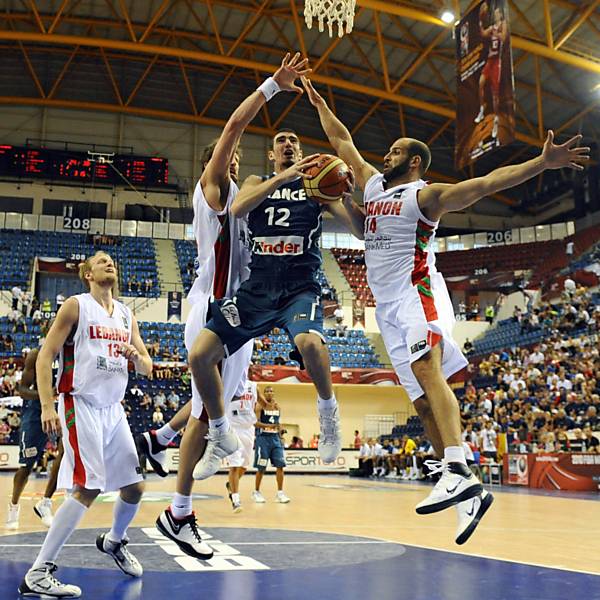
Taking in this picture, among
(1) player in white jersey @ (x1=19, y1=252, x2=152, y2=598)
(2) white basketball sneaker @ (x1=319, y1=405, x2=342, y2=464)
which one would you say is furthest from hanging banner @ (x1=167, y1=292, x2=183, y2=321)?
(2) white basketball sneaker @ (x1=319, y1=405, x2=342, y2=464)

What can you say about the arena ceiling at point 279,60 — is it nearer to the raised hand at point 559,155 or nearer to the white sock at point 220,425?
the raised hand at point 559,155

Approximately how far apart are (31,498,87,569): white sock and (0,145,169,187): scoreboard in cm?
2901

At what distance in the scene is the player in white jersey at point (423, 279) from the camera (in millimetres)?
4066

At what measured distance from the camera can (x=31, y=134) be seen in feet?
108

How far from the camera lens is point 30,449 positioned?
7602 millimetres

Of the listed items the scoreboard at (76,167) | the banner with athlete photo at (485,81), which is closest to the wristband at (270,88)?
the banner with athlete photo at (485,81)

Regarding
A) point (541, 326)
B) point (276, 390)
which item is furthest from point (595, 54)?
point (276, 390)

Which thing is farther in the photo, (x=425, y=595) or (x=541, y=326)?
(x=541, y=326)

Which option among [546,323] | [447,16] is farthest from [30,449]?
[546,323]

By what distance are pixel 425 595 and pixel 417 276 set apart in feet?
6.04

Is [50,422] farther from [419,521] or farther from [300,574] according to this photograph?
[419,521]

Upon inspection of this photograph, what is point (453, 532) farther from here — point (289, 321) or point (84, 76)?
point (84, 76)

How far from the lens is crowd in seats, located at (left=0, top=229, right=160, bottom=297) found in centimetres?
A: 2938

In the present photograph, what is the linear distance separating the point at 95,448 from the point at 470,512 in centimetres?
231
